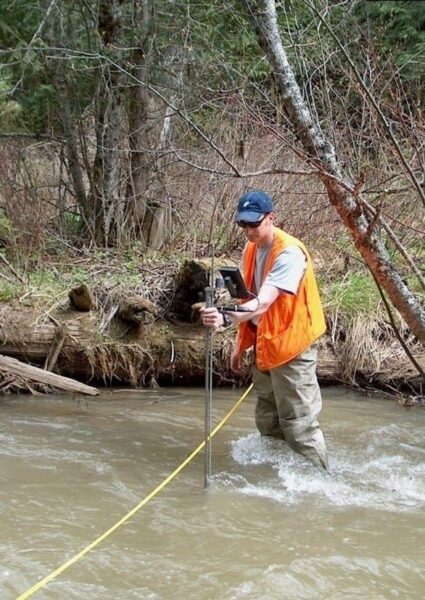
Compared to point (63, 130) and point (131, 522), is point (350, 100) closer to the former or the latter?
point (63, 130)

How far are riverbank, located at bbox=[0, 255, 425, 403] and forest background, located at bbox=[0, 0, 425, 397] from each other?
0.03 m

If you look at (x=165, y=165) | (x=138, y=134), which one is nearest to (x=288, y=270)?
(x=165, y=165)

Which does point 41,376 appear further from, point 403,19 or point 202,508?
point 403,19

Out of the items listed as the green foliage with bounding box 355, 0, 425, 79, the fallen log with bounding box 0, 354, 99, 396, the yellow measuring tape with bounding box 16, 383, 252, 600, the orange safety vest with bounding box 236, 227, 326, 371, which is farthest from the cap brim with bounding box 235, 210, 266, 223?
the green foliage with bounding box 355, 0, 425, 79

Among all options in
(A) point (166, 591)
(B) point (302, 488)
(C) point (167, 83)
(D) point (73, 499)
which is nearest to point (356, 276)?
(C) point (167, 83)

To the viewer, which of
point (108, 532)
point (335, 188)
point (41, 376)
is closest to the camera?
point (108, 532)

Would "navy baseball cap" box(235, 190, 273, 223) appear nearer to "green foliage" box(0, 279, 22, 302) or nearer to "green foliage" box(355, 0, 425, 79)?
"green foliage" box(0, 279, 22, 302)

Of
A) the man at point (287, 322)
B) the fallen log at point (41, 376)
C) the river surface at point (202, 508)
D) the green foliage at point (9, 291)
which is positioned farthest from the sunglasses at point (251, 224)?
the green foliage at point (9, 291)

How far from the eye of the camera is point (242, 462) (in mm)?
5109

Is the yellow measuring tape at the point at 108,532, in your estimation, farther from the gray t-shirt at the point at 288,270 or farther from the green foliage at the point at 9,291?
the green foliage at the point at 9,291

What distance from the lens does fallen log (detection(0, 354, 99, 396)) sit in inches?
262

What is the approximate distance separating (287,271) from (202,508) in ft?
4.92

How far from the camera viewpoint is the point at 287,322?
4.57 m

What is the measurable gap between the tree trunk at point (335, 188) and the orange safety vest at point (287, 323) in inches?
29.6
